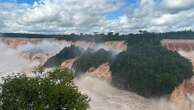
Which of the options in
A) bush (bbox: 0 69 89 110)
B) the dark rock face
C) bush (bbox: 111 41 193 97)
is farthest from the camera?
the dark rock face

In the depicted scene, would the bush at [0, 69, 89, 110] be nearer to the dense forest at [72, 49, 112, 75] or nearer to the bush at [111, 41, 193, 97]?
the bush at [111, 41, 193, 97]

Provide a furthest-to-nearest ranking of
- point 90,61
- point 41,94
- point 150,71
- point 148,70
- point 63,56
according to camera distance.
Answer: point 63,56 → point 90,61 → point 148,70 → point 150,71 → point 41,94

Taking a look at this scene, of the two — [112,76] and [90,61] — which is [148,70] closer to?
[112,76]

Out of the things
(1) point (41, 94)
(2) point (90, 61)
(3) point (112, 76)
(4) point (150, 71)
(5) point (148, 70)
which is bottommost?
(3) point (112, 76)

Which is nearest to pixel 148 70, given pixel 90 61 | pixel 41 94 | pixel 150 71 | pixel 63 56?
pixel 150 71

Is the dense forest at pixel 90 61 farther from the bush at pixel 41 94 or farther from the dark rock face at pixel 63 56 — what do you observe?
the bush at pixel 41 94

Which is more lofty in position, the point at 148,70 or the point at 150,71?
the point at 148,70

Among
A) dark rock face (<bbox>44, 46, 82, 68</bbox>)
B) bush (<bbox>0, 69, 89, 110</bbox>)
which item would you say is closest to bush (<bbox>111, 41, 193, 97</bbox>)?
dark rock face (<bbox>44, 46, 82, 68</bbox>)
